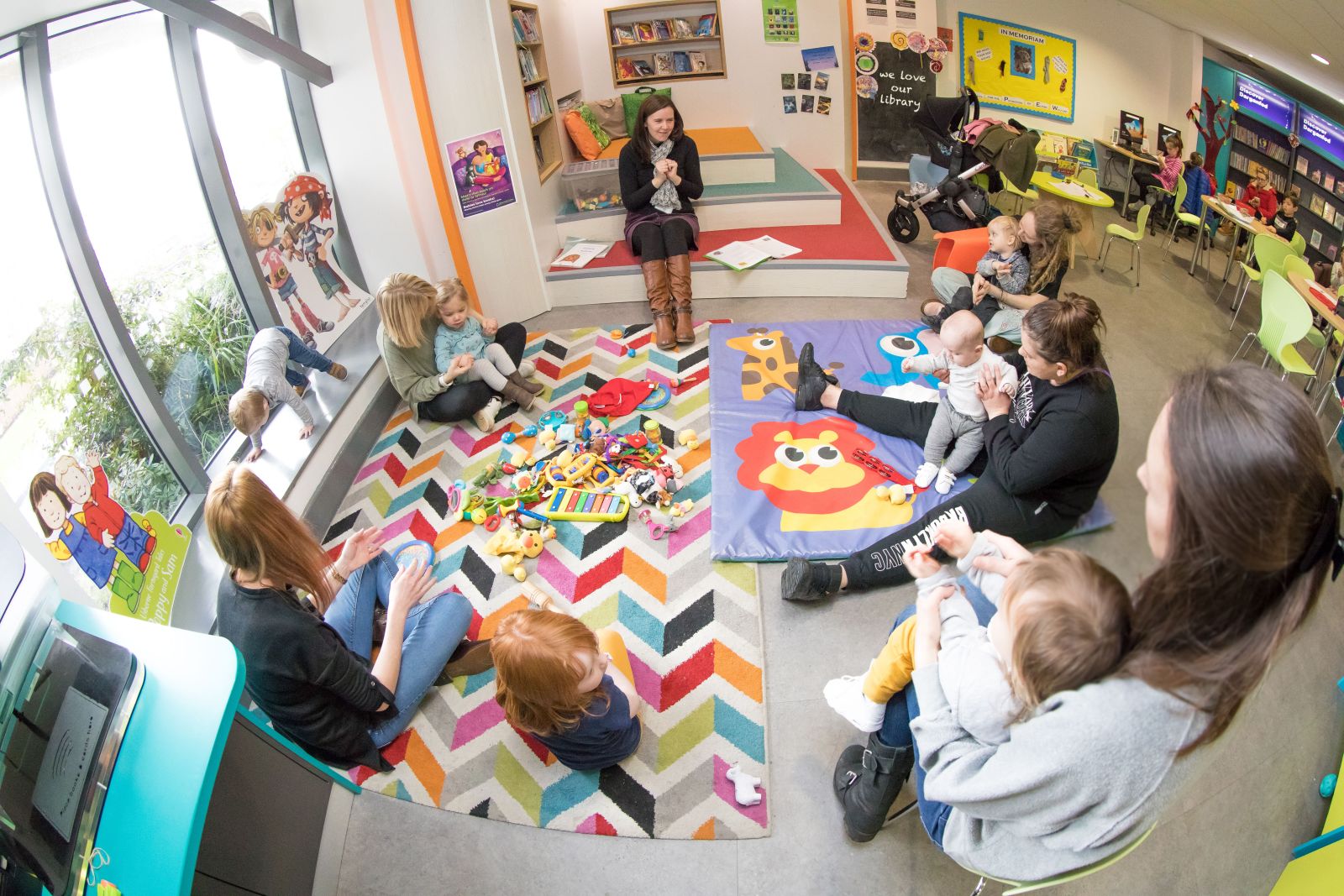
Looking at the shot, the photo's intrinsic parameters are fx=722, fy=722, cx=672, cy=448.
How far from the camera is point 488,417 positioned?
338 centimetres

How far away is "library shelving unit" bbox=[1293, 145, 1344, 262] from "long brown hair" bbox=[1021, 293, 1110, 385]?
→ 0.79 meters

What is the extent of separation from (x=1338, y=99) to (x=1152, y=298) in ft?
3.49

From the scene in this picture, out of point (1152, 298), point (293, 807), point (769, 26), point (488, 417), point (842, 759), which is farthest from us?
point (769, 26)

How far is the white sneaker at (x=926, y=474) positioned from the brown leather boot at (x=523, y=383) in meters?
1.84

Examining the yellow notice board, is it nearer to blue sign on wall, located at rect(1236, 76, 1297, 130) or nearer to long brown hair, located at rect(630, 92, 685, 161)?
blue sign on wall, located at rect(1236, 76, 1297, 130)

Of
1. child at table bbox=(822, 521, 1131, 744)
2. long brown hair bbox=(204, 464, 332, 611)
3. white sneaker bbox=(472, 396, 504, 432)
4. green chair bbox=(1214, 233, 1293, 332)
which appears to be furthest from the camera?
white sneaker bbox=(472, 396, 504, 432)

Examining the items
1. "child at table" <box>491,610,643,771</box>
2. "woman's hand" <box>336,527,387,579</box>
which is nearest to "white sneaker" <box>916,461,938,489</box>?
"child at table" <box>491,610,643,771</box>

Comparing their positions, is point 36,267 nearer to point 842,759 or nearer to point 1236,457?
point 842,759

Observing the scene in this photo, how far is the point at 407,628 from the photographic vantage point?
7.84 ft

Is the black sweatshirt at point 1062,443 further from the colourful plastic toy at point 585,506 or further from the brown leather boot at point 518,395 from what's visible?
the brown leather boot at point 518,395

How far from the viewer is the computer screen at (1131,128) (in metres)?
2.55

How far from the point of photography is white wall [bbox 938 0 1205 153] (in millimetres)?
2322

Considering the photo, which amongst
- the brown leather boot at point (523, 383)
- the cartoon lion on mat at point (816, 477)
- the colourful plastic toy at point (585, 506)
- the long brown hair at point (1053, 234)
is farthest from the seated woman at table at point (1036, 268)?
the brown leather boot at point (523, 383)

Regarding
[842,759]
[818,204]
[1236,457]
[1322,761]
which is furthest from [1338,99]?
[818,204]
